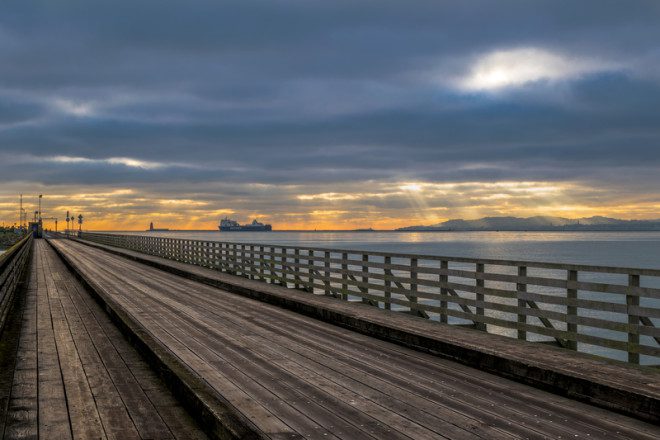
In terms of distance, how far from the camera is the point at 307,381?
25.0ft

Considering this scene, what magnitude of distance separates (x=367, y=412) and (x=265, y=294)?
34.2ft

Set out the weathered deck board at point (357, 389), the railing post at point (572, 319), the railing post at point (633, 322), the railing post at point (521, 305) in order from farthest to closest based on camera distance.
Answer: the railing post at point (521, 305) → the railing post at point (572, 319) → the railing post at point (633, 322) → the weathered deck board at point (357, 389)

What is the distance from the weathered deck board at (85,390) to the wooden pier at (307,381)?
0.07ft

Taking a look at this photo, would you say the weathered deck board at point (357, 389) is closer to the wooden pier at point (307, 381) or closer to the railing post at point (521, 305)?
the wooden pier at point (307, 381)

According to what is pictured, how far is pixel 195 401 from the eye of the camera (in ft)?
20.9

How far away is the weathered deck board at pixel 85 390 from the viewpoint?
592cm

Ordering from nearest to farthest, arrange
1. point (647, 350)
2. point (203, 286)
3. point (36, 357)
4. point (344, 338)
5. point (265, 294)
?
point (647, 350) → point (36, 357) → point (344, 338) → point (265, 294) → point (203, 286)

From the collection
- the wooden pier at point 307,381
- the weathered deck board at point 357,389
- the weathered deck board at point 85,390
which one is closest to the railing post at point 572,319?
the wooden pier at point 307,381

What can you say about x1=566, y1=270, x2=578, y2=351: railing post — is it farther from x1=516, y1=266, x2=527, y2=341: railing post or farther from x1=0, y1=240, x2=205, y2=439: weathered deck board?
x1=0, y1=240, x2=205, y2=439: weathered deck board

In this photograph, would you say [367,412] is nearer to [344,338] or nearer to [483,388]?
[483,388]

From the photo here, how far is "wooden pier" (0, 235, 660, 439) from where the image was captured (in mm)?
5945

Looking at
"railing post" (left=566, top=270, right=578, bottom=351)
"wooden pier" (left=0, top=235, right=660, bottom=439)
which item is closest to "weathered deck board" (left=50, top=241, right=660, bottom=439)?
"wooden pier" (left=0, top=235, right=660, bottom=439)

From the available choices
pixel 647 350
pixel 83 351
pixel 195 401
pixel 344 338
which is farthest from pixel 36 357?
pixel 647 350

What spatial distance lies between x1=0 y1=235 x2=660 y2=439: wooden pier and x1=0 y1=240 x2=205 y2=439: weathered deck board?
0.02m
